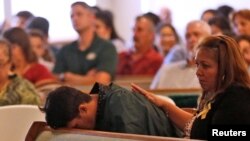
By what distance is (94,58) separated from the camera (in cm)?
432

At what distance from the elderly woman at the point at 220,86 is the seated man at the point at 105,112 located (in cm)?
18

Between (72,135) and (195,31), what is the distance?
8.07 feet

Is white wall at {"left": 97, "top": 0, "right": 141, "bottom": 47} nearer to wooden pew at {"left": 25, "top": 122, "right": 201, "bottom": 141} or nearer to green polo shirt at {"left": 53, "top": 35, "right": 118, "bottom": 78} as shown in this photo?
green polo shirt at {"left": 53, "top": 35, "right": 118, "bottom": 78}

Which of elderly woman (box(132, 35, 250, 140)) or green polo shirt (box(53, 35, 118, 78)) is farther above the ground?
elderly woman (box(132, 35, 250, 140))

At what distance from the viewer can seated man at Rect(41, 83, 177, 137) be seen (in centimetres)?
235

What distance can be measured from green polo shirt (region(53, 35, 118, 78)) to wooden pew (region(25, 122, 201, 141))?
6.48ft

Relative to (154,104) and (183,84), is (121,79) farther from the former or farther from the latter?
(154,104)

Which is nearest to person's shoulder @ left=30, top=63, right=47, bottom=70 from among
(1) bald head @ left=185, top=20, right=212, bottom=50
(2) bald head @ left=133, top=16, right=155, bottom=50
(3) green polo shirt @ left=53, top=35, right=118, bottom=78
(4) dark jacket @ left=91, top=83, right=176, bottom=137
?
(3) green polo shirt @ left=53, top=35, right=118, bottom=78

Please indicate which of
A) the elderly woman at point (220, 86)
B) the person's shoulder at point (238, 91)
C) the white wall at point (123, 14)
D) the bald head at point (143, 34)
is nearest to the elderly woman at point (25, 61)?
the bald head at point (143, 34)

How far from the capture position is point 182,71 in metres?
4.31

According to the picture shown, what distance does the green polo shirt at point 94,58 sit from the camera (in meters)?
4.31

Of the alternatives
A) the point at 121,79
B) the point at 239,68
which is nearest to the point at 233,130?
the point at 239,68

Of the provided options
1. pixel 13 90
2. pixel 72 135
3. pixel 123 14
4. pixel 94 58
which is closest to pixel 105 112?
pixel 72 135

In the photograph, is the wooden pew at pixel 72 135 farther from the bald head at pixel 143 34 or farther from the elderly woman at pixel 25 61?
the bald head at pixel 143 34
